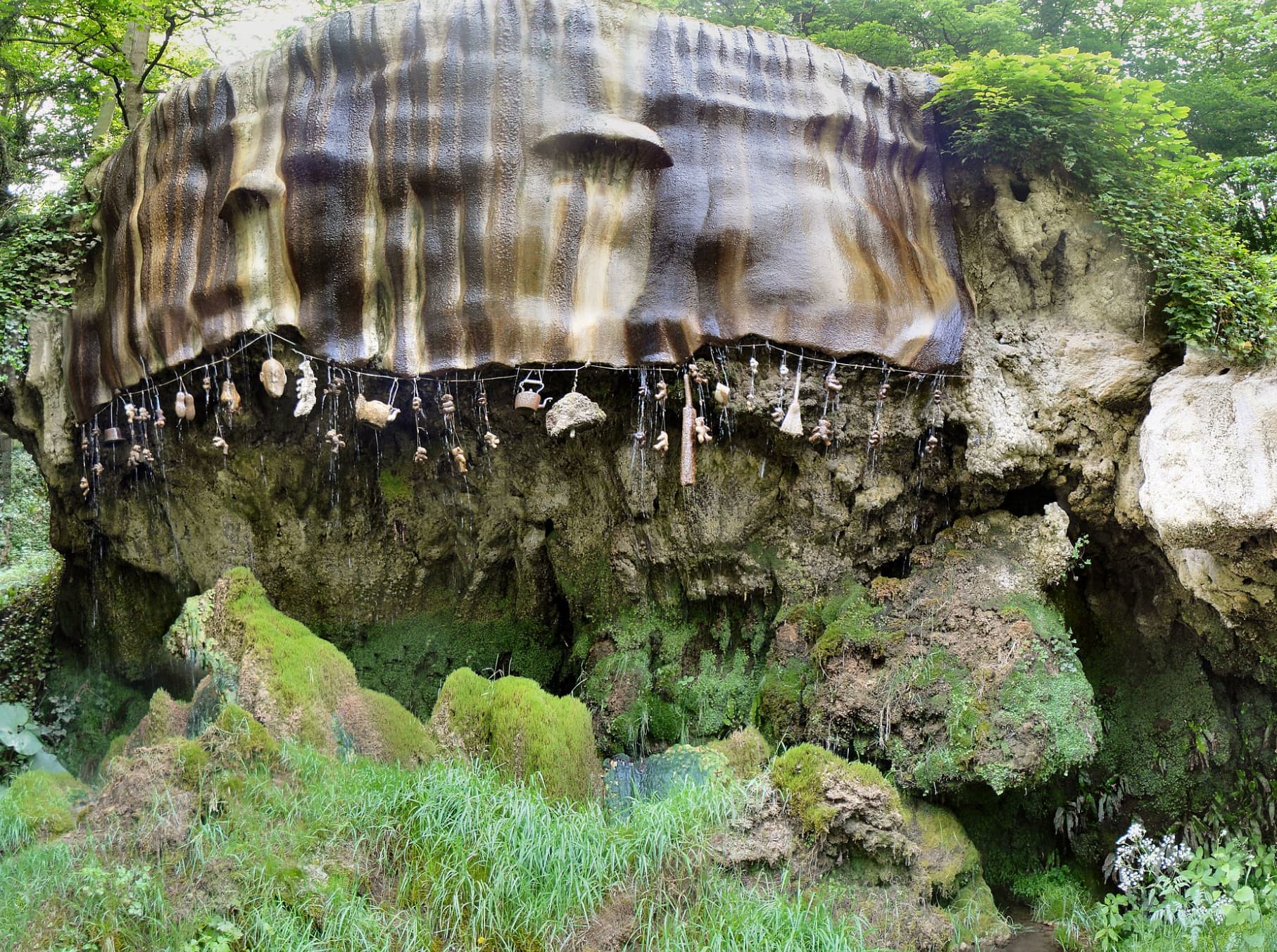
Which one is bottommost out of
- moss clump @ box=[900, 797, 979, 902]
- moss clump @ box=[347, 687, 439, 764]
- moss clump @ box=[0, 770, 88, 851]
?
moss clump @ box=[900, 797, 979, 902]

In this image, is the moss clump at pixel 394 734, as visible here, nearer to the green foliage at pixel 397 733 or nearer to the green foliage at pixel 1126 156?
the green foliage at pixel 397 733

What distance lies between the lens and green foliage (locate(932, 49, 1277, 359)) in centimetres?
641

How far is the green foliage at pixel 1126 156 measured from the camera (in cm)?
641

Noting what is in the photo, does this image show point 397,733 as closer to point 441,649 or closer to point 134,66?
point 441,649

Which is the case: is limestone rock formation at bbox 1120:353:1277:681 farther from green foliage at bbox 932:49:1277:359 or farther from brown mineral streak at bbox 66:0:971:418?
brown mineral streak at bbox 66:0:971:418

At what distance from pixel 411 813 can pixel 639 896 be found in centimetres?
121

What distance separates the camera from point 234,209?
261 inches

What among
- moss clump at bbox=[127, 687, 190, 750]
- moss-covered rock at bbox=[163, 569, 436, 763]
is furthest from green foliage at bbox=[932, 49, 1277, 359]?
moss clump at bbox=[127, 687, 190, 750]

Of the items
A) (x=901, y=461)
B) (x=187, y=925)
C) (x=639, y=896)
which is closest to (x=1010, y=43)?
(x=901, y=461)

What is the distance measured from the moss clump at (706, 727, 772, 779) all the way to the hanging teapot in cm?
247

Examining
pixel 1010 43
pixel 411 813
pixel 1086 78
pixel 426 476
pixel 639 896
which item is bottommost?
pixel 639 896

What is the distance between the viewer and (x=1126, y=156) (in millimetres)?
6754

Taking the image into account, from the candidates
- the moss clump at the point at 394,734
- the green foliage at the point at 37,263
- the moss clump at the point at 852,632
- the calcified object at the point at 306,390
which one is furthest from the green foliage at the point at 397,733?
the green foliage at the point at 37,263

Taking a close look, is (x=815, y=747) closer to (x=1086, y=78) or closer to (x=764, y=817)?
(x=764, y=817)
